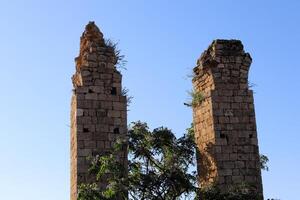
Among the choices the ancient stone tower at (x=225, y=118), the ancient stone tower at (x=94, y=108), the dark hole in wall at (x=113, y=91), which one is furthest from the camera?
the dark hole in wall at (x=113, y=91)

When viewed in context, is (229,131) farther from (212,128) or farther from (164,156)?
(164,156)

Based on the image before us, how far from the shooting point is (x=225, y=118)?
46.3ft

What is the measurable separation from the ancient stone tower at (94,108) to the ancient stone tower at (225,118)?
6.11 feet

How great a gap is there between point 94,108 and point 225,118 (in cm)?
293

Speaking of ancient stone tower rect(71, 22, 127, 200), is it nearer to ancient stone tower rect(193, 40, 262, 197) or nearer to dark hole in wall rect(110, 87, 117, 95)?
dark hole in wall rect(110, 87, 117, 95)

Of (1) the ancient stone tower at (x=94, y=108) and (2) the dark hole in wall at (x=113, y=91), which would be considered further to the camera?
(2) the dark hole in wall at (x=113, y=91)

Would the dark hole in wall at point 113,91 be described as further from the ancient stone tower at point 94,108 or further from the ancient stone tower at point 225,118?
the ancient stone tower at point 225,118

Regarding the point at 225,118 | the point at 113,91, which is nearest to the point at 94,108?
the point at 113,91

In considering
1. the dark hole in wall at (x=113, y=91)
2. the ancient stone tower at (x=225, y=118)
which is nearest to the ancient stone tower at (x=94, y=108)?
the dark hole in wall at (x=113, y=91)

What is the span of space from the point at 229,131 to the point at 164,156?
1.56 m

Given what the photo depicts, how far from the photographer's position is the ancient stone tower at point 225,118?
13.8m

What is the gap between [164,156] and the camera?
13883mm

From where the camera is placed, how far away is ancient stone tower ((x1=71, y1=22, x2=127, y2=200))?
527 inches

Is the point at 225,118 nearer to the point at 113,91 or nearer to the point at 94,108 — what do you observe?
the point at 113,91
